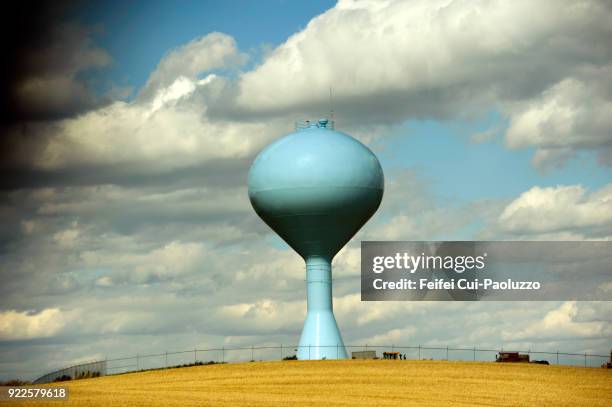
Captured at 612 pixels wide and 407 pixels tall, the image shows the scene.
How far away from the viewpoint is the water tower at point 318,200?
2023 inches

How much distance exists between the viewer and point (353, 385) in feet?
150

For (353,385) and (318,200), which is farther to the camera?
(318,200)

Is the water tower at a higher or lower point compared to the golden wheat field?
higher

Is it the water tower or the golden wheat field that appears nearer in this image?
the golden wheat field

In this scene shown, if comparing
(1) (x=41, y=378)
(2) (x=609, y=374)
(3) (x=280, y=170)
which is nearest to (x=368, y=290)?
(3) (x=280, y=170)

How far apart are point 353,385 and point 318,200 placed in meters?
9.53

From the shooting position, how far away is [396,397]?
42281 millimetres

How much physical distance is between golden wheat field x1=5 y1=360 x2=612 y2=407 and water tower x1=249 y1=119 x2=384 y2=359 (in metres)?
2.26

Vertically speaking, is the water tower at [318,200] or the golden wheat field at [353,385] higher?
the water tower at [318,200]

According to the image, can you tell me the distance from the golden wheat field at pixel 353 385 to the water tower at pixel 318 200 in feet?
7.43

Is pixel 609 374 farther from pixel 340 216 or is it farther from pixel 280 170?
pixel 280 170

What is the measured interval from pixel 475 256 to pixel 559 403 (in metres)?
11.5

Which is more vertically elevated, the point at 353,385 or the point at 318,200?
the point at 318,200

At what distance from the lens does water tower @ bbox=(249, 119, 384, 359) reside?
51375 mm
